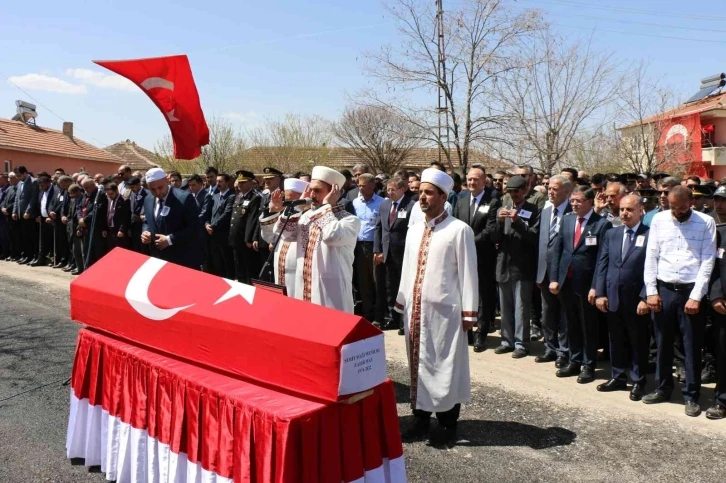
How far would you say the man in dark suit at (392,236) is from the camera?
325 inches

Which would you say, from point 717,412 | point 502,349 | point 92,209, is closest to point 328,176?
point 502,349

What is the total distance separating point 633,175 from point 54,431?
782 cm

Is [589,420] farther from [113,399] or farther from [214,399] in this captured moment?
[113,399]

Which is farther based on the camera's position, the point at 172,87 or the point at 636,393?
the point at 172,87

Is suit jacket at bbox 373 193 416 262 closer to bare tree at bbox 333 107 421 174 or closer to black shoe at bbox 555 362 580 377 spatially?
black shoe at bbox 555 362 580 377

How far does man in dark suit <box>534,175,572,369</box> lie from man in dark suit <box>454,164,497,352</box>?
0.68m

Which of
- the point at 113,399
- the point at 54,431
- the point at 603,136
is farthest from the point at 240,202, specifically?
the point at 603,136

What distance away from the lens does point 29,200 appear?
1445 centimetres

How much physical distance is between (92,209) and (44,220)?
114 inches

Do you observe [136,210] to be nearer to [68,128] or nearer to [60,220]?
[60,220]

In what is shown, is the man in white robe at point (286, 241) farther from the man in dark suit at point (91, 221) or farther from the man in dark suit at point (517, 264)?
the man in dark suit at point (91, 221)

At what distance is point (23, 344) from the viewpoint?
7410 millimetres

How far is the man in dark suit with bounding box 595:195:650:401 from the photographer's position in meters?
5.77

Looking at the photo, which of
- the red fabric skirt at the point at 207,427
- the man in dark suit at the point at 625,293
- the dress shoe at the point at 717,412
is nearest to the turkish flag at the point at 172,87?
the red fabric skirt at the point at 207,427
